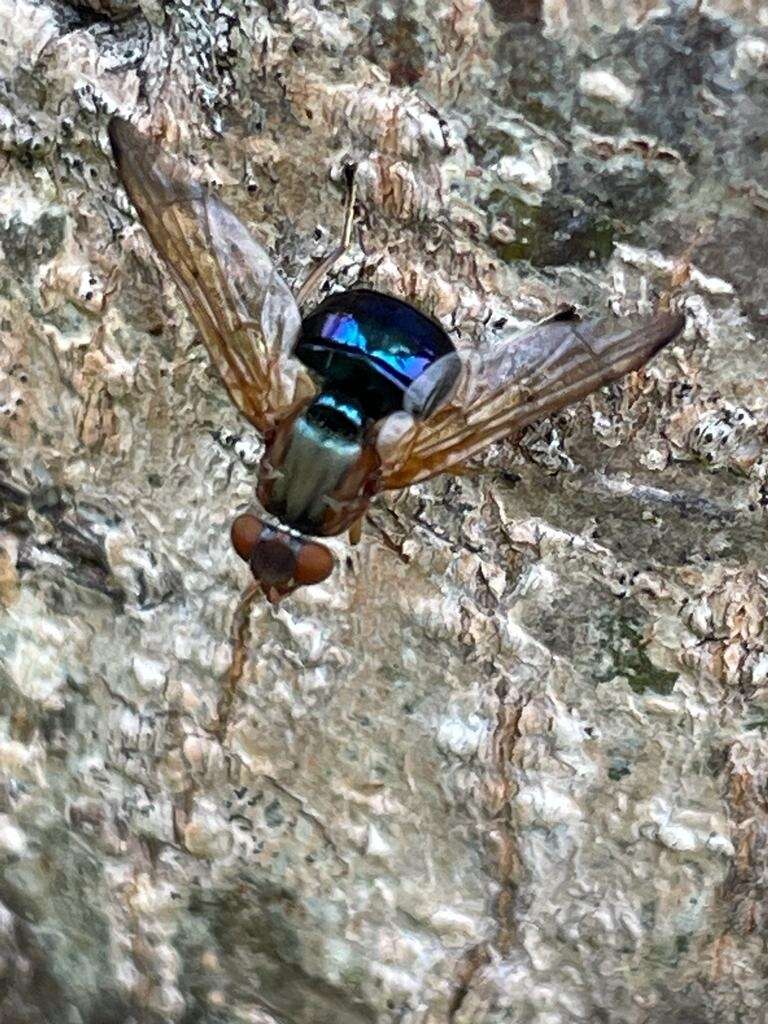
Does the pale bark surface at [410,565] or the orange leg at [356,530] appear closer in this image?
the pale bark surface at [410,565]

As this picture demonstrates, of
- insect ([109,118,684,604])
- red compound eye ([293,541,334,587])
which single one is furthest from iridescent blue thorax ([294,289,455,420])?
red compound eye ([293,541,334,587])

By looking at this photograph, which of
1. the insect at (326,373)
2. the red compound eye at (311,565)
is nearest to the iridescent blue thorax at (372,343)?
the insect at (326,373)

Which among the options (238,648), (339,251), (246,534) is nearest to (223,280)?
(339,251)

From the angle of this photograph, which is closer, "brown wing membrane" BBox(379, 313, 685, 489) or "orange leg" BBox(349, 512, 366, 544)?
"brown wing membrane" BBox(379, 313, 685, 489)

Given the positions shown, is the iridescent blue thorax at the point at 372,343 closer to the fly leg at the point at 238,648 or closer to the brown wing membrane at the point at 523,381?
the brown wing membrane at the point at 523,381

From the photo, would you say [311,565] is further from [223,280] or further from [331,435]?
[223,280]

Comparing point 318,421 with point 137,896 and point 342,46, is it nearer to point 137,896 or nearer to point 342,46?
point 342,46

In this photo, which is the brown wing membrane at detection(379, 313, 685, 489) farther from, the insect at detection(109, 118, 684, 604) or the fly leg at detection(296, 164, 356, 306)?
the fly leg at detection(296, 164, 356, 306)

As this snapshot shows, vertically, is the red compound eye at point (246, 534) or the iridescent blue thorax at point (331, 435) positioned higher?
the iridescent blue thorax at point (331, 435)
